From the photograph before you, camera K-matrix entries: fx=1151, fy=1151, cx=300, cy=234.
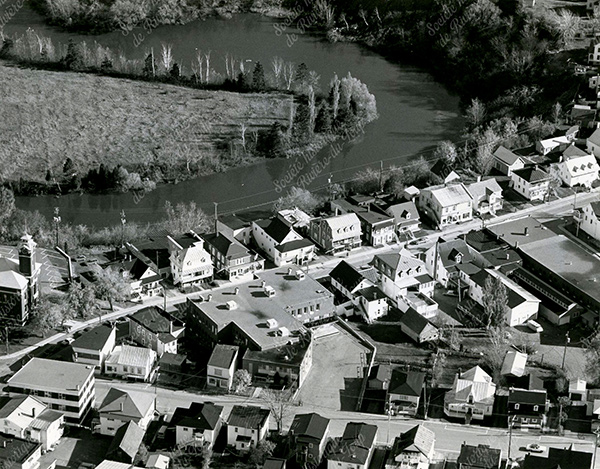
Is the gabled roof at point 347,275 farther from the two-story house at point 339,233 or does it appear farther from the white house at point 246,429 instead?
the white house at point 246,429

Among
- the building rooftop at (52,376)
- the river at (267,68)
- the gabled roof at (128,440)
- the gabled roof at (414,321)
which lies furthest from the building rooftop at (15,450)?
the river at (267,68)

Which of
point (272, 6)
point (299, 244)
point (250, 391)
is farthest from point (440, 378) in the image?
point (272, 6)

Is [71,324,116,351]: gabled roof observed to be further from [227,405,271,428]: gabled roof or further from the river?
the river

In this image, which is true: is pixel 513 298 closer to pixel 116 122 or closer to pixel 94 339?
pixel 94 339

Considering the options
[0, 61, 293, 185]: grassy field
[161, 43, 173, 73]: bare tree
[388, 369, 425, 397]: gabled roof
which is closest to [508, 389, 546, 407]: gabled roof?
[388, 369, 425, 397]: gabled roof

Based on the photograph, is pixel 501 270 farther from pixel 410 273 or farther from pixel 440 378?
pixel 440 378
